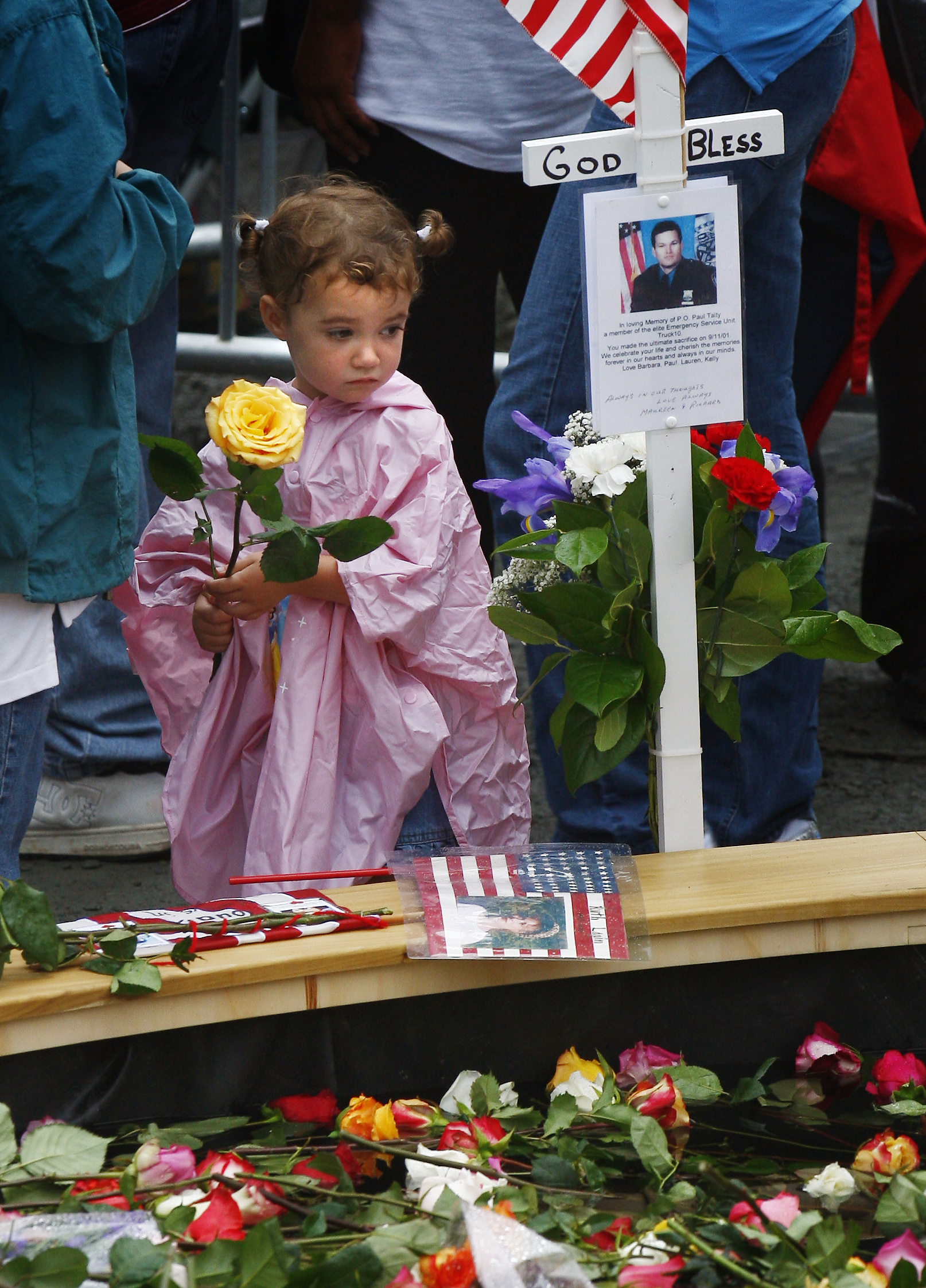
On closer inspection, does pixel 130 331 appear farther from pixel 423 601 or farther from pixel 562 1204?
pixel 562 1204

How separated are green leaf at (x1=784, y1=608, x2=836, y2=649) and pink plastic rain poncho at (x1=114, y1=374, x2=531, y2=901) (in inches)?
17.6

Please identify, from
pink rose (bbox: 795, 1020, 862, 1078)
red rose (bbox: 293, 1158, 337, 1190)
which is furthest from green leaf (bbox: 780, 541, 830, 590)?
red rose (bbox: 293, 1158, 337, 1190)

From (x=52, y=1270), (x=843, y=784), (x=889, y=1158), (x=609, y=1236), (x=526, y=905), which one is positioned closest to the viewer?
(x=52, y=1270)

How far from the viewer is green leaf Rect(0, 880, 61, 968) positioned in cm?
138

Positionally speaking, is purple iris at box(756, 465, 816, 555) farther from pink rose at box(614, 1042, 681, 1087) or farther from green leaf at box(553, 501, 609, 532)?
pink rose at box(614, 1042, 681, 1087)

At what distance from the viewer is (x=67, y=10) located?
1585mm

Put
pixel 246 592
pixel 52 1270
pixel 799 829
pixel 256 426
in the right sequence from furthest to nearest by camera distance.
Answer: pixel 799 829
pixel 246 592
pixel 256 426
pixel 52 1270

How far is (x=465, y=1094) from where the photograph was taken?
1.43 metres

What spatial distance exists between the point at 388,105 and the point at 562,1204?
1.70 meters

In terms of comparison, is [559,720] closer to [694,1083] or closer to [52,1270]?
[694,1083]

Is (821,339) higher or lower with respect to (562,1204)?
higher

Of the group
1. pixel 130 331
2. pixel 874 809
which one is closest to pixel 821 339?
pixel 874 809

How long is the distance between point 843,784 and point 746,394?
1.04 meters

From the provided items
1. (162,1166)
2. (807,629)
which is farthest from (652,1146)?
(807,629)
